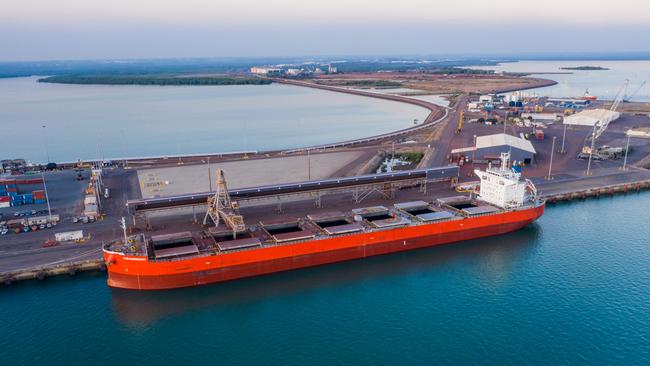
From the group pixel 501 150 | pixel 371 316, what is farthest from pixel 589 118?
pixel 371 316

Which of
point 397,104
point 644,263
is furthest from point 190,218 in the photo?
point 397,104

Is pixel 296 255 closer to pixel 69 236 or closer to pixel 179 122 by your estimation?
pixel 69 236

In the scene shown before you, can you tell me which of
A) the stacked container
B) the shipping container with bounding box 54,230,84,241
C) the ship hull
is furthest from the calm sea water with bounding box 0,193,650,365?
the stacked container

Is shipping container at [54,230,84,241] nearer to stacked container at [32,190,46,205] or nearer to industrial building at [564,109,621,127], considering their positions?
stacked container at [32,190,46,205]

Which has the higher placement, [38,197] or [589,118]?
[589,118]

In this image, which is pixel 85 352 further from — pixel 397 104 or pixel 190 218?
pixel 397 104

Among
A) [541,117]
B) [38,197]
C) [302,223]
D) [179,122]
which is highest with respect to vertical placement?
[541,117]
